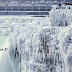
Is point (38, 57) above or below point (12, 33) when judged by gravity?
below

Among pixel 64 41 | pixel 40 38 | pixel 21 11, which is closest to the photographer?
pixel 64 41

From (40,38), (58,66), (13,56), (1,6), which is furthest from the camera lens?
(1,6)

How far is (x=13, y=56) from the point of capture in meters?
6.83

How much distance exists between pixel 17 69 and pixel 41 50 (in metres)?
2.42

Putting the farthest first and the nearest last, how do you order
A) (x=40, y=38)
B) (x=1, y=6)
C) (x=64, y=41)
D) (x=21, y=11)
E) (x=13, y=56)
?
1. (x=1, y=6)
2. (x=21, y=11)
3. (x=13, y=56)
4. (x=40, y=38)
5. (x=64, y=41)

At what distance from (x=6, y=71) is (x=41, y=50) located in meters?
3.36

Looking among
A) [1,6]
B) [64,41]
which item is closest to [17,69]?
[64,41]

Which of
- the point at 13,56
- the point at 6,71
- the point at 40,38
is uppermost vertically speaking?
the point at 40,38

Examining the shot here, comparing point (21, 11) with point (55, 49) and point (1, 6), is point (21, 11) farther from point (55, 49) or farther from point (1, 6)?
point (55, 49)

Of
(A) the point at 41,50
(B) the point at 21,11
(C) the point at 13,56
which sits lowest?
(C) the point at 13,56

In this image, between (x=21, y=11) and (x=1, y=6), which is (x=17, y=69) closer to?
(x=21, y=11)


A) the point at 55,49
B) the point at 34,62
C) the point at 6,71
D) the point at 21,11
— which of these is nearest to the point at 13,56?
the point at 6,71

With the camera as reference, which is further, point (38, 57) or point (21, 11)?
point (21, 11)

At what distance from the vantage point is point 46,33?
397cm
